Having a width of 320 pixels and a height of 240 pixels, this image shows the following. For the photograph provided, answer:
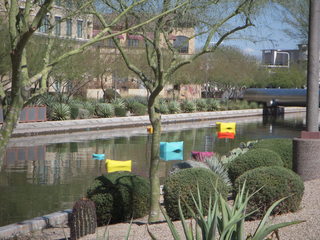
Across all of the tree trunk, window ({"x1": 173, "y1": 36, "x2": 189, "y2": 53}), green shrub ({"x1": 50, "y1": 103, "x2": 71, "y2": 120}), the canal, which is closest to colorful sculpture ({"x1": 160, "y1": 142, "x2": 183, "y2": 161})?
the canal

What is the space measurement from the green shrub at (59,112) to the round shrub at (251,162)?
24853mm

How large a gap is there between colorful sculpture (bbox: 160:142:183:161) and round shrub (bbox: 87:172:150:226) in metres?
10.6

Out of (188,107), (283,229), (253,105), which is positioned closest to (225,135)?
(188,107)

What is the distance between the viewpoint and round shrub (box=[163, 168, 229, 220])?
9414 millimetres

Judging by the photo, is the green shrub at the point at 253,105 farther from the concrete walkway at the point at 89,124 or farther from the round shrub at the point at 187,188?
the round shrub at the point at 187,188

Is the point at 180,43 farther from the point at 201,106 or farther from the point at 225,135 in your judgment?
the point at 201,106

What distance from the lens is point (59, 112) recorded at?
3616cm

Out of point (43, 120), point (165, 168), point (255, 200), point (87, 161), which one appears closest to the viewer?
point (255, 200)

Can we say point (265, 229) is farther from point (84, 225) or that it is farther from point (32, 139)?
point (32, 139)

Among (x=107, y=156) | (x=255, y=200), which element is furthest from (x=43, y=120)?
(x=255, y=200)

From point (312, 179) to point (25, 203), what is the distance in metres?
5.73

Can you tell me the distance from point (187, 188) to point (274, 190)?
1.29m

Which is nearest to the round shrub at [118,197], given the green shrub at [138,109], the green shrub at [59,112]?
the green shrub at [59,112]

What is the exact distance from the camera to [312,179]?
11906 millimetres
